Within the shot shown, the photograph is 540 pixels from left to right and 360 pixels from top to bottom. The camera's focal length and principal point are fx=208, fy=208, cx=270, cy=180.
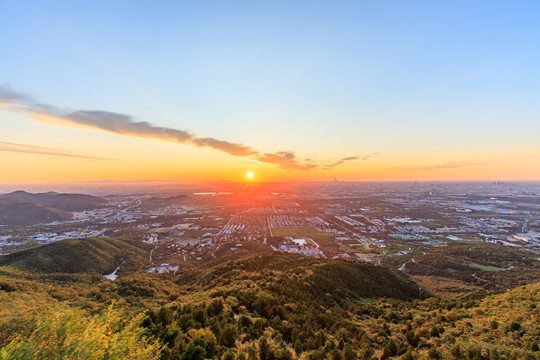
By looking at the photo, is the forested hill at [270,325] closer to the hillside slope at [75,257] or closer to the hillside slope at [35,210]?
the hillside slope at [75,257]

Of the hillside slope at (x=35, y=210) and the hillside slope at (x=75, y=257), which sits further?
the hillside slope at (x=35, y=210)

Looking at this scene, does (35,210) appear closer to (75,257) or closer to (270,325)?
(75,257)

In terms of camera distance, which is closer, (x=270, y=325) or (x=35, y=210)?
(x=270, y=325)

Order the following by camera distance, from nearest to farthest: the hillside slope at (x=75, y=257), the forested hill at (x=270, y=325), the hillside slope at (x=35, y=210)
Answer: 1. the forested hill at (x=270, y=325)
2. the hillside slope at (x=75, y=257)
3. the hillside slope at (x=35, y=210)

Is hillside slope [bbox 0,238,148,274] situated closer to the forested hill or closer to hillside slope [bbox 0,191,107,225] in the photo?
the forested hill

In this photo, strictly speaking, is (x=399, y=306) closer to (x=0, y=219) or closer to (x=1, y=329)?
(x=1, y=329)

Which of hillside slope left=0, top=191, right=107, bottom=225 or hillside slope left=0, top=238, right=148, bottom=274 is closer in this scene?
hillside slope left=0, top=238, right=148, bottom=274

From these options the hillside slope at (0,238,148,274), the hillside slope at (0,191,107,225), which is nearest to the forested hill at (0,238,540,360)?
the hillside slope at (0,238,148,274)

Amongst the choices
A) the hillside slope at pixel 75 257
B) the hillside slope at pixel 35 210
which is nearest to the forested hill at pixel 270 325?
the hillside slope at pixel 75 257

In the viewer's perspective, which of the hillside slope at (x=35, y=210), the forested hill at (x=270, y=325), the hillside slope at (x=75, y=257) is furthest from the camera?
the hillside slope at (x=35, y=210)

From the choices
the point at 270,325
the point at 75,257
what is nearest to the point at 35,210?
the point at 75,257

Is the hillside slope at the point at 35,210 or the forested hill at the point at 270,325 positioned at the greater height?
the forested hill at the point at 270,325
